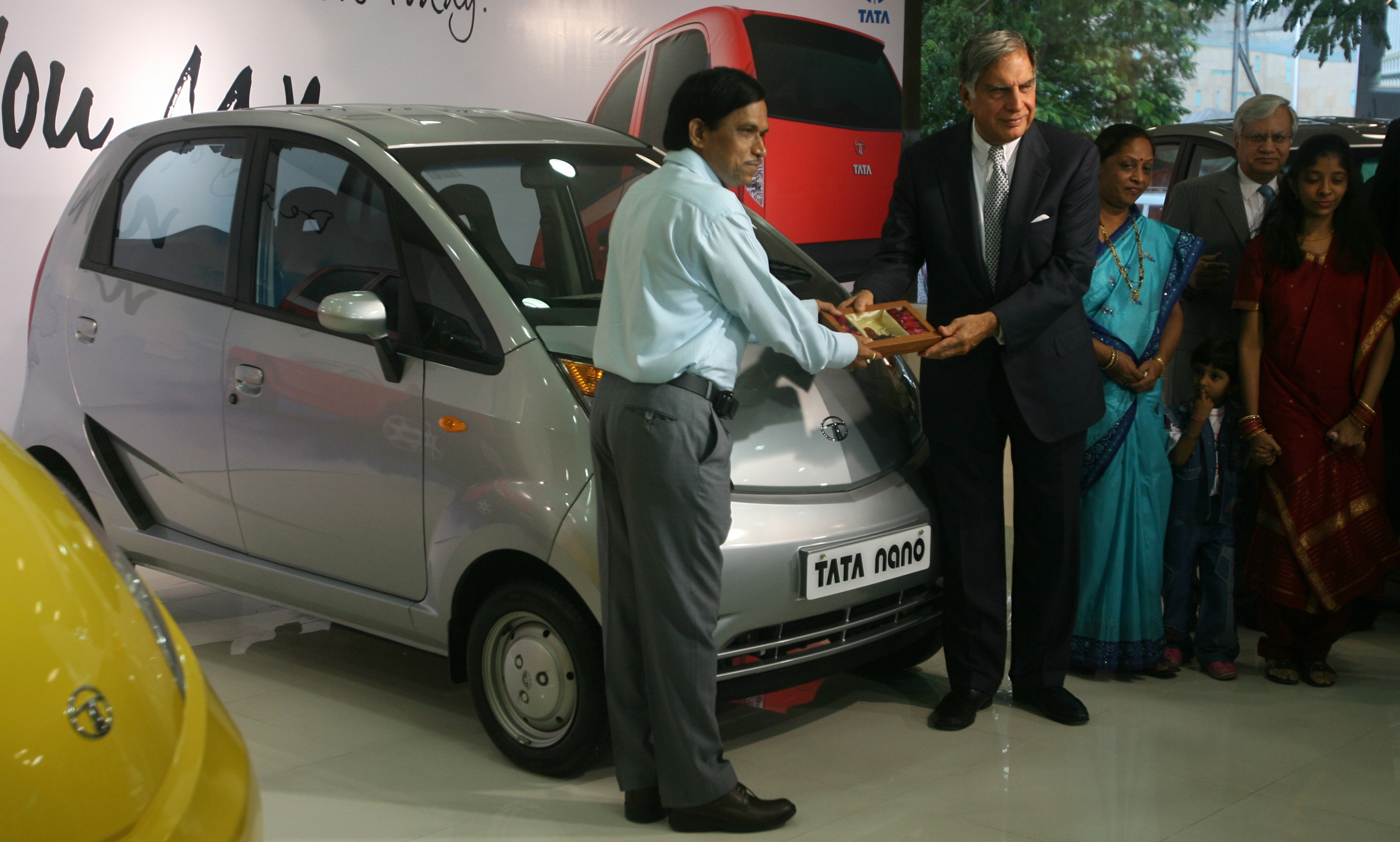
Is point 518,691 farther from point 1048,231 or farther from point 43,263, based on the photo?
point 43,263

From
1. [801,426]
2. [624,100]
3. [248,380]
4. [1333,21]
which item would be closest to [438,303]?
[248,380]

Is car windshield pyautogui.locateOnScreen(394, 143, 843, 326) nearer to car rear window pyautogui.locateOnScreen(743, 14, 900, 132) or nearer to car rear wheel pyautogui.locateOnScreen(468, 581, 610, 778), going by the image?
car rear wheel pyautogui.locateOnScreen(468, 581, 610, 778)

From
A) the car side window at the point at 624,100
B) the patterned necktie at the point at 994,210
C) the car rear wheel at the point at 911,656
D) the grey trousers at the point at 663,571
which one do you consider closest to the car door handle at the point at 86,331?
the grey trousers at the point at 663,571

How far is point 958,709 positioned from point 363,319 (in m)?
1.67

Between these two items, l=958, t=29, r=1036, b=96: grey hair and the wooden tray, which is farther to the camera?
l=958, t=29, r=1036, b=96: grey hair

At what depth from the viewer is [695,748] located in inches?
101

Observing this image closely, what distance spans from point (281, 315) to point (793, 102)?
3.63 m

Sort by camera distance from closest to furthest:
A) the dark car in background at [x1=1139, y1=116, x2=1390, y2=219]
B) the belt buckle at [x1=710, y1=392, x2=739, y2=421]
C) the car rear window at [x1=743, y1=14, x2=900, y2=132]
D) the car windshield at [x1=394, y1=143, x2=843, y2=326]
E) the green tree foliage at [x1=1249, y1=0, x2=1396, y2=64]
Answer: the belt buckle at [x1=710, y1=392, x2=739, y2=421] < the car windshield at [x1=394, y1=143, x2=843, y2=326] < the dark car in background at [x1=1139, y1=116, x2=1390, y2=219] < the car rear window at [x1=743, y1=14, x2=900, y2=132] < the green tree foliage at [x1=1249, y1=0, x2=1396, y2=64]

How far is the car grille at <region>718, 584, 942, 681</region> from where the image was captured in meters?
2.68

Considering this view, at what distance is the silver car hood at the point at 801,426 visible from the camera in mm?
2750

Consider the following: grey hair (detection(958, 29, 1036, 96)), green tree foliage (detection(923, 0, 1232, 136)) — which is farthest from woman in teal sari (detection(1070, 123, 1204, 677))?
green tree foliage (detection(923, 0, 1232, 136))

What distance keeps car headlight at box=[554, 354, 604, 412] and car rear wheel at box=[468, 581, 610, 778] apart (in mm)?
406

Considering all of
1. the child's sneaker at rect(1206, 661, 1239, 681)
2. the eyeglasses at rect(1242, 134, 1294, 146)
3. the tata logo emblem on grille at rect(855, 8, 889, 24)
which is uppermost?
the tata logo emblem on grille at rect(855, 8, 889, 24)

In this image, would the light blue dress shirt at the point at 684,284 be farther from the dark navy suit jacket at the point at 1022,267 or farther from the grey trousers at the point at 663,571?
the dark navy suit jacket at the point at 1022,267
